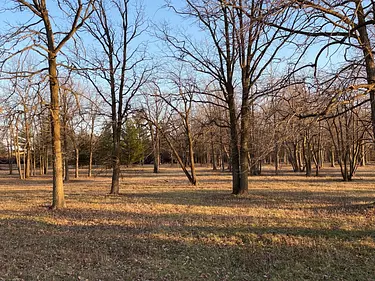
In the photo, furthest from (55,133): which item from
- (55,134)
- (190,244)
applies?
(190,244)

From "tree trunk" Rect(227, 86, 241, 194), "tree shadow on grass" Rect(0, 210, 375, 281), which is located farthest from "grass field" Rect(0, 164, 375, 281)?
"tree trunk" Rect(227, 86, 241, 194)

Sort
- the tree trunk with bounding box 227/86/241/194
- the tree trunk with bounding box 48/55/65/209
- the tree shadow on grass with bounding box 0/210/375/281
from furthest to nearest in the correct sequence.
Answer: the tree trunk with bounding box 227/86/241/194 < the tree trunk with bounding box 48/55/65/209 < the tree shadow on grass with bounding box 0/210/375/281

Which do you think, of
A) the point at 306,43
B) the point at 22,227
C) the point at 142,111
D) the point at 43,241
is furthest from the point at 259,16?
the point at 142,111

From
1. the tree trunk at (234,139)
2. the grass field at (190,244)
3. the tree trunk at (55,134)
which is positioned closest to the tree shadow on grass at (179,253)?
the grass field at (190,244)

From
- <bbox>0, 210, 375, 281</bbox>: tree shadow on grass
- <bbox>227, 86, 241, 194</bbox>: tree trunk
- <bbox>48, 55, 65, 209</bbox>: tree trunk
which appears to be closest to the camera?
<bbox>0, 210, 375, 281</bbox>: tree shadow on grass

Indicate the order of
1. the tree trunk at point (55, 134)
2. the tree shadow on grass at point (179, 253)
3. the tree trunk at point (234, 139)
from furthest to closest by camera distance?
the tree trunk at point (234, 139), the tree trunk at point (55, 134), the tree shadow on grass at point (179, 253)

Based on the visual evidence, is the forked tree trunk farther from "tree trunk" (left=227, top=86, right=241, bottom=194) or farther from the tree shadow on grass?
"tree trunk" (left=227, top=86, right=241, bottom=194)

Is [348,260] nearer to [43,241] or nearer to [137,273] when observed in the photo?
[137,273]

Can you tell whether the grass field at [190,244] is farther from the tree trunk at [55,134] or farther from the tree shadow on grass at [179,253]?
the tree trunk at [55,134]

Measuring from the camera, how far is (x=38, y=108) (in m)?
10.9

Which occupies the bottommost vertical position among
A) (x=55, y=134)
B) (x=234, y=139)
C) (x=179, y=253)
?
(x=179, y=253)

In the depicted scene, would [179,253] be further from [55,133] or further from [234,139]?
[234,139]

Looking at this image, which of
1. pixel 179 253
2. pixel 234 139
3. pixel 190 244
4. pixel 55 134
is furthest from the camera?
pixel 234 139

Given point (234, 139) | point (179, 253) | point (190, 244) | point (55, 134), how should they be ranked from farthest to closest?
point (234, 139)
point (55, 134)
point (190, 244)
point (179, 253)
